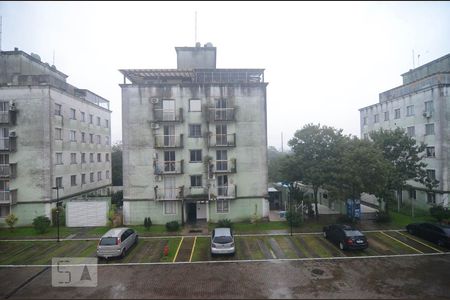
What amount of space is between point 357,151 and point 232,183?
12604mm

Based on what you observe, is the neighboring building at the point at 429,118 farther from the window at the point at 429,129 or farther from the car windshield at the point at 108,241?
the car windshield at the point at 108,241

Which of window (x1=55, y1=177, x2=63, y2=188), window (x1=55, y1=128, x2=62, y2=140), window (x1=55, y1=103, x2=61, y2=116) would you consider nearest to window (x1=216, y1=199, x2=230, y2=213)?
window (x1=55, y1=177, x2=63, y2=188)

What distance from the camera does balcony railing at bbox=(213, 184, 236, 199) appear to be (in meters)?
28.8

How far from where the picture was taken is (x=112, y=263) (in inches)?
737

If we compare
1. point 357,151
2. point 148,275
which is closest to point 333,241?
point 357,151

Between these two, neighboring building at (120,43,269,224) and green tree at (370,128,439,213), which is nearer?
neighboring building at (120,43,269,224)

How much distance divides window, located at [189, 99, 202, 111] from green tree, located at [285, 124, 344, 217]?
10.3 meters

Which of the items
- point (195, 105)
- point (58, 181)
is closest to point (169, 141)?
point (195, 105)

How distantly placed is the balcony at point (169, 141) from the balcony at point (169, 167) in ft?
5.76

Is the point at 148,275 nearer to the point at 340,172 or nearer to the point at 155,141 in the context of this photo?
the point at 155,141

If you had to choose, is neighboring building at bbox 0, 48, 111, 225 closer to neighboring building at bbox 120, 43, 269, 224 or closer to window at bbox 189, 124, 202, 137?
neighboring building at bbox 120, 43, 269, 224

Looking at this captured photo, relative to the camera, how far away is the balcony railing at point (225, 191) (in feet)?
94.6

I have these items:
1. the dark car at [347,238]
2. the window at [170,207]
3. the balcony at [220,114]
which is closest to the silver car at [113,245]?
the window at [170,207]

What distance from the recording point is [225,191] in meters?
29.1
